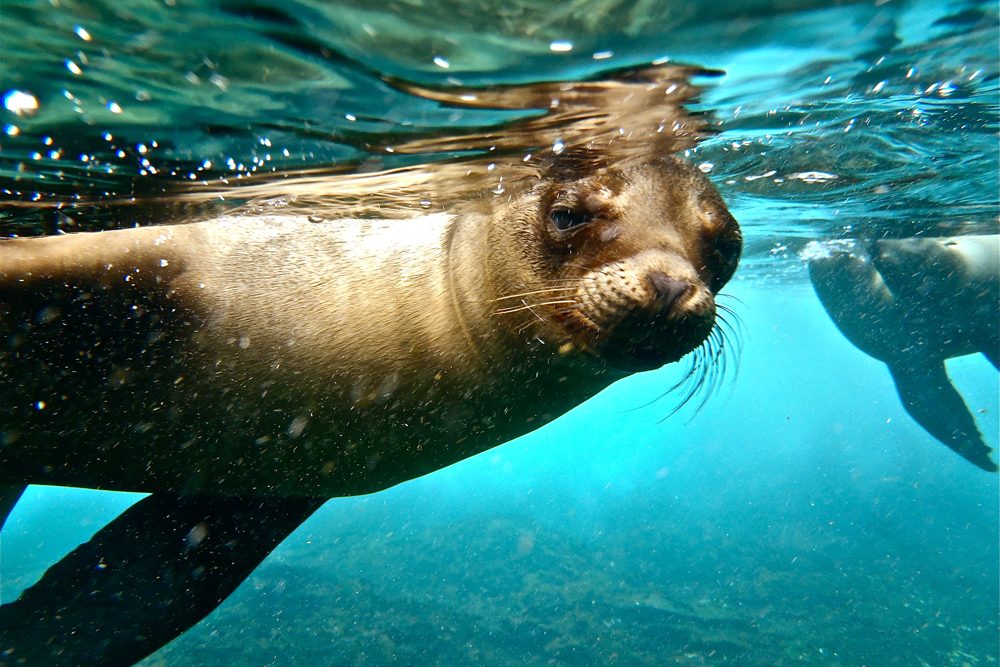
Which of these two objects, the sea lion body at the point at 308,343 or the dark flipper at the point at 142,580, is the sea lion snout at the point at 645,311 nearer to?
the sea lion body at the point at 308,343

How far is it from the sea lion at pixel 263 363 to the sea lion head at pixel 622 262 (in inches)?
0.4

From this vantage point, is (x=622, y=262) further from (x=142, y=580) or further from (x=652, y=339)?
(x=142, y=580)

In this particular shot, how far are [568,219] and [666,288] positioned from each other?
740 mm

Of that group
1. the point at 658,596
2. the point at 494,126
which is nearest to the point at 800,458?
the point at 658,596

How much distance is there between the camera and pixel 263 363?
2.73 metres

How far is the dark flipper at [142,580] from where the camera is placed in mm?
2631

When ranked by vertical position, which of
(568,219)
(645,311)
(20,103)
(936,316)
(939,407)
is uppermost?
(20,103)

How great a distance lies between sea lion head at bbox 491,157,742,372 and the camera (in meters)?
2.25

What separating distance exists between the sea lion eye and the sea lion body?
0.06ft

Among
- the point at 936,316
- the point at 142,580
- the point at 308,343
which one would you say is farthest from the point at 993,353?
the point at 142,580

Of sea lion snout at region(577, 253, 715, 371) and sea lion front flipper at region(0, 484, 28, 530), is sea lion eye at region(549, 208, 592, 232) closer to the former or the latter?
sea lion snout at region(577, 253, 715, 371)

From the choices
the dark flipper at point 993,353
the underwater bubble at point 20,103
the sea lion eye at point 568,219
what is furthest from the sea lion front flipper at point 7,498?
the dark flipper at point 993,353

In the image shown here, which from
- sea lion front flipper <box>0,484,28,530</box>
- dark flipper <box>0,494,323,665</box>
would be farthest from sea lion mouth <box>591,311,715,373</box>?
sea lion front flipper <box>0,484,28,530</box>

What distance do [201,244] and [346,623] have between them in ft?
35.1
